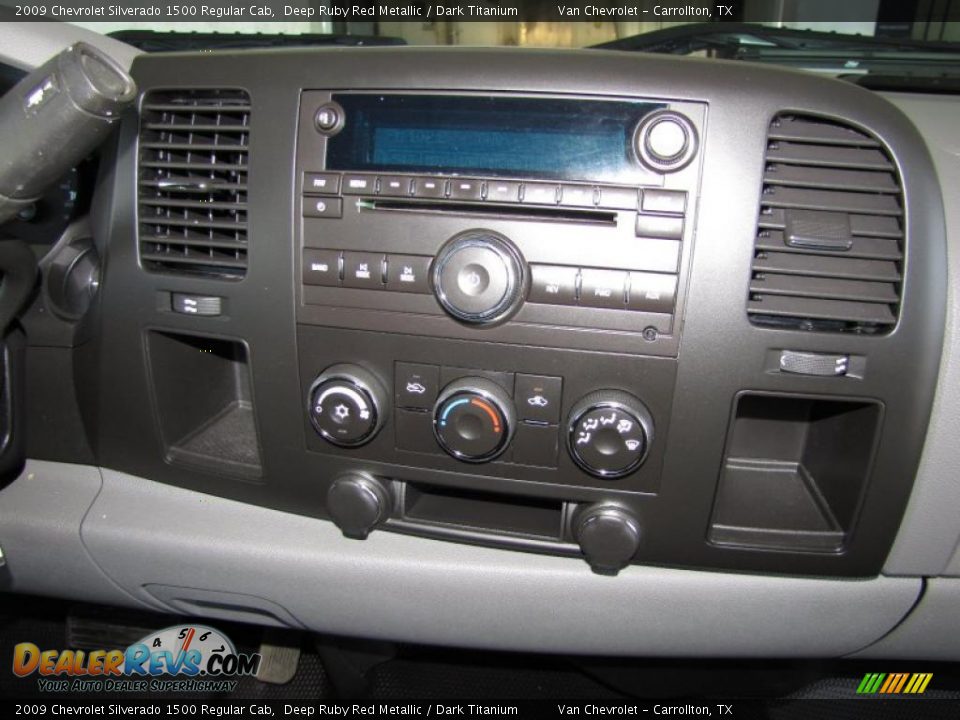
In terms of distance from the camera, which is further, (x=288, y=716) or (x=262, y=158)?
(x=288, y=716)

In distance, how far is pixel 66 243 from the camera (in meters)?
1.02

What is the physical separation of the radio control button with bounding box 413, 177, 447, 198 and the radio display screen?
0.01 m

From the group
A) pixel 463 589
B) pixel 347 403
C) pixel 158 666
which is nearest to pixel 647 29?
pixel 347 403

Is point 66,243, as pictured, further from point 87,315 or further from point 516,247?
point 516,247

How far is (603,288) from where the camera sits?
0.74m

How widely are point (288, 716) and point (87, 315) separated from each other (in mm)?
985

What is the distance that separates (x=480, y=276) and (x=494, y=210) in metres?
0.08

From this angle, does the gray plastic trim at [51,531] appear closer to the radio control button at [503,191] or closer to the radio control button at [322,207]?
the radio control button at [322,207]

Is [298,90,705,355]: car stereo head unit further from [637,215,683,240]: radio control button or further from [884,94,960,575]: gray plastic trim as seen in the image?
[884,94,960,575]: gray plastic trim

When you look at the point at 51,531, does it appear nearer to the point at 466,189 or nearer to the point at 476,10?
the point at 466,189

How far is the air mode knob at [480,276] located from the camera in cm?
74

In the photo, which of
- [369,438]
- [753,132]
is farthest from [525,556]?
[753,132]

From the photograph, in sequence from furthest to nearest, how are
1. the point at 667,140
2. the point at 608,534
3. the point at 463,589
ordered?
the point at 463,589
the point at 608,534
the point at 667,140

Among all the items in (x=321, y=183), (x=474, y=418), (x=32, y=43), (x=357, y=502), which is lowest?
(x=357, y=502)
